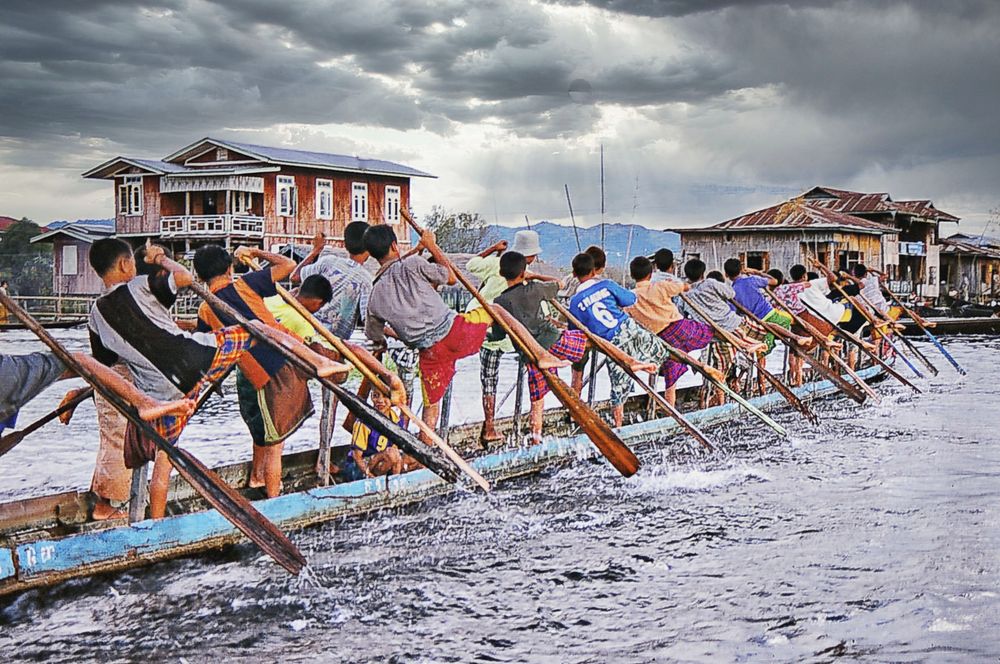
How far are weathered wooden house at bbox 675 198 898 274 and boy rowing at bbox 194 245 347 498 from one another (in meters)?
29.8

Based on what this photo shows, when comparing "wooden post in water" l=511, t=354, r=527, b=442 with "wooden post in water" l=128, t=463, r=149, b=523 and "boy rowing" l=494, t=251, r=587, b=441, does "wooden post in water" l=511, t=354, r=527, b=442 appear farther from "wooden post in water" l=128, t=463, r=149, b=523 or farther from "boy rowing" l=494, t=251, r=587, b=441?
"wooden post in water" l=128, t=463, r=149, b=523

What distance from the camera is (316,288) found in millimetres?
6816

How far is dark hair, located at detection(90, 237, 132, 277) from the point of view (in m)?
5.54

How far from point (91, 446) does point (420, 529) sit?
5.65 m

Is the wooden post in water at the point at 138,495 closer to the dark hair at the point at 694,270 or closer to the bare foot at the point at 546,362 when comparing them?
the bare foot at the point at 546,362

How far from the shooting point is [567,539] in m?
6.89

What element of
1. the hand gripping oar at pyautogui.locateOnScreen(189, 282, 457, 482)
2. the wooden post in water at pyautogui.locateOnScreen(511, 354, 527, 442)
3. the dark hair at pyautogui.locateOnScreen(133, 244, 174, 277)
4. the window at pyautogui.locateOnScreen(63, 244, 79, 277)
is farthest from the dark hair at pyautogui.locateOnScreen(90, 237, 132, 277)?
the window at pyautogui.locateOnScreen(63, 244, 79, 277)

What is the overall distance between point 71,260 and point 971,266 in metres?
43.9

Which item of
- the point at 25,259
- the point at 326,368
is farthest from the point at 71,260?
the point at 326,368

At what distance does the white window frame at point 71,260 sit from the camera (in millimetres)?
38406

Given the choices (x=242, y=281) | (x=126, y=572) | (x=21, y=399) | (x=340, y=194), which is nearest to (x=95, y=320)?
(x=21, y=399)

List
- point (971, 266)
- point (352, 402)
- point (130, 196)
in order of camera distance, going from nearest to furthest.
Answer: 1. point (352, 402)
2. point (130, 196)
3. point (971, 266)

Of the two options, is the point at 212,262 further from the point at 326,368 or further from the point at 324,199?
the point at 324,199

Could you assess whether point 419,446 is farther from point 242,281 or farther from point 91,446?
point 91,446
